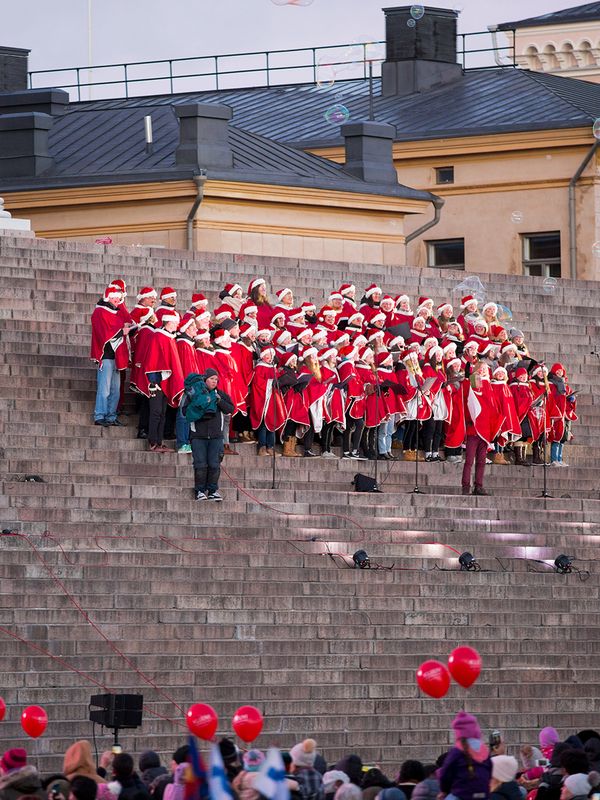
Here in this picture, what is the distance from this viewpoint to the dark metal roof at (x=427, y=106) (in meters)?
45.6

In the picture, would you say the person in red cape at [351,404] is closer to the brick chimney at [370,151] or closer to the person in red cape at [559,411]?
the person in red cape at [559,411]

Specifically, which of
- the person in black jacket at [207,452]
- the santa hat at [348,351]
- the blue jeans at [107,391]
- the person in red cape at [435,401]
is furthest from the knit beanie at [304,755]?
the person in red cape at [435,401]

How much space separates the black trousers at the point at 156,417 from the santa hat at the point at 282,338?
1856mm

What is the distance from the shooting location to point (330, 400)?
2838 cm

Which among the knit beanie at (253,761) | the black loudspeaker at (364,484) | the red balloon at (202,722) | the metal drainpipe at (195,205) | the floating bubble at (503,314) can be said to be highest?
the metal drainpipe at (195,205)

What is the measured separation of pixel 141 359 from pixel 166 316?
584 millimetres

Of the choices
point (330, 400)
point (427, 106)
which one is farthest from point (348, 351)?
point (427, 106)

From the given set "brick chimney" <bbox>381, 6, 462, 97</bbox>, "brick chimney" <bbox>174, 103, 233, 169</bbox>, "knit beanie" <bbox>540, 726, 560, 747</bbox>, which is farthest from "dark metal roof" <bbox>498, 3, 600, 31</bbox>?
"knit beanie" <bbox>540, 726, 560, 747</bbox>

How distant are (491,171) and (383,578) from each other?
21.8 m

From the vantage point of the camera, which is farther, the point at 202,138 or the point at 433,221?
the point at 433,221

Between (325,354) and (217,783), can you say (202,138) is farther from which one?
(217,783)

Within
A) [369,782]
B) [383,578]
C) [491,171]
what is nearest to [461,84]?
[491,171]

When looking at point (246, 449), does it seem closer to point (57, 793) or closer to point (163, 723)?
point (163, 723)

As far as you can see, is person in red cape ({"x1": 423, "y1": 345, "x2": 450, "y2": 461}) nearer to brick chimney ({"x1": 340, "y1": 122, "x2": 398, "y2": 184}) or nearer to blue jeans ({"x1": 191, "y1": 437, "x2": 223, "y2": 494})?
blue jeans ({"x1": 191, "y1": 437, "x2": 223, "y2": 494})
